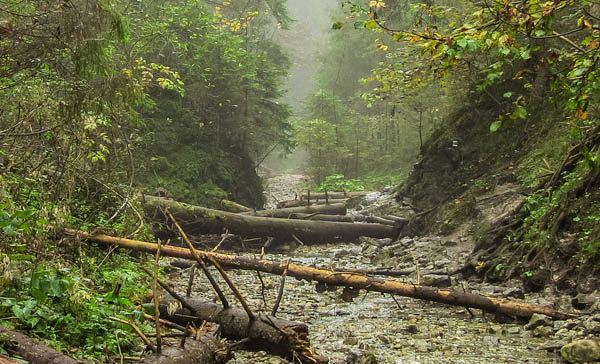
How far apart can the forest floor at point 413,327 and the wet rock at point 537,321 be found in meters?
0.01

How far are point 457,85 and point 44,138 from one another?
10839 millimetres

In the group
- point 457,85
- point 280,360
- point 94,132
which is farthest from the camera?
point 457,85

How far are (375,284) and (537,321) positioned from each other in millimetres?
1883

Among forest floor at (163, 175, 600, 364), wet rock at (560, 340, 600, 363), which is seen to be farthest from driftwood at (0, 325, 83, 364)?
wet rock at (560, 340, 600, 363)

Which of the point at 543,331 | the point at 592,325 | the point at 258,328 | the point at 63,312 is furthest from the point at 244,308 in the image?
the point at 592,325

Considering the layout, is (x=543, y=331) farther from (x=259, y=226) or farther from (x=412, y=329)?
(x=259, y=226)

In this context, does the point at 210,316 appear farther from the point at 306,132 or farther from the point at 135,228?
the point at 306,132

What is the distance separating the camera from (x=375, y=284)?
5441 millimetres

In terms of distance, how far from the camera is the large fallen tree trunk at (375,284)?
5059 mm

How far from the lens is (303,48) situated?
70625 mm

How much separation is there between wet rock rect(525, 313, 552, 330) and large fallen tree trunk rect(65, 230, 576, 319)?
0.08 m

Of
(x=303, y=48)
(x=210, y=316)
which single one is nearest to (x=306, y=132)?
(x=210, y=316)

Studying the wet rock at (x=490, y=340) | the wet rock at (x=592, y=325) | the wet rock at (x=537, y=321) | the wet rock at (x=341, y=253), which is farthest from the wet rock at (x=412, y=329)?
the wet rock at (x=341, y=253)

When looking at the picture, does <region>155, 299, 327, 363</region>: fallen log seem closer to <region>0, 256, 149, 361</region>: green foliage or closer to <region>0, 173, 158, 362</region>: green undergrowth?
<region>0, 173, 158, 362</region>: green undergrowth
